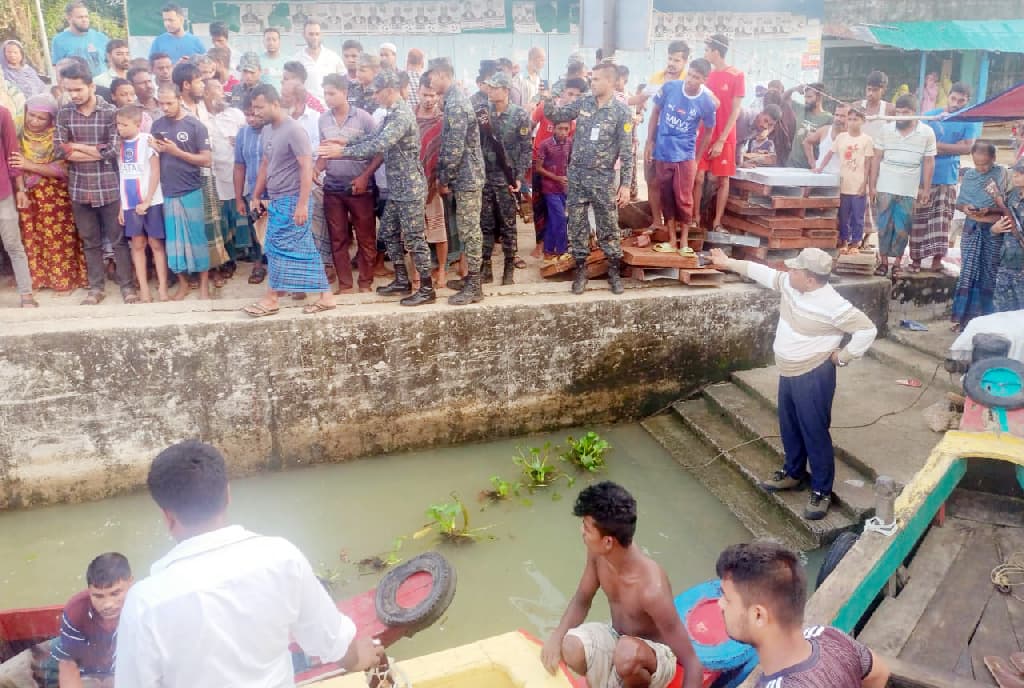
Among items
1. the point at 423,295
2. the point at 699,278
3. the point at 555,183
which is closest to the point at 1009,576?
the point at 699,278

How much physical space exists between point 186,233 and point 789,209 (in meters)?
5.43

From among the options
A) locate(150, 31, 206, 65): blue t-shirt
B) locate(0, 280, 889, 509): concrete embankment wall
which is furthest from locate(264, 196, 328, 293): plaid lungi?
locate(150, 31, 206, 65): blue t-shirt

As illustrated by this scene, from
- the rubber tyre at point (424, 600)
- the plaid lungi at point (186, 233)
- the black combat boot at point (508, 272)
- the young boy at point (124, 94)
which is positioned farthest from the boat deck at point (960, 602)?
the young boy at point (124, 94)

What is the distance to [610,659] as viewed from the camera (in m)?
3.25

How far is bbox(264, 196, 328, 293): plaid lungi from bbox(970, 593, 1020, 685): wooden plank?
16.0 feet

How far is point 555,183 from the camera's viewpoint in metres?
8.12

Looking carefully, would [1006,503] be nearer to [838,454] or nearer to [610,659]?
[838,454]

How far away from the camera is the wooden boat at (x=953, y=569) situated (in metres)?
3.62

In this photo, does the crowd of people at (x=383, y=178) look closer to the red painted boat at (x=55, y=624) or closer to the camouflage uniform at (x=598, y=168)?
the camouflage uniform at (x=598, y=168)

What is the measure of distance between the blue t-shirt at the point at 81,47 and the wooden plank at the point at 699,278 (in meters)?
6.55

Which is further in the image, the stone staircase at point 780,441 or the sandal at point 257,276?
the sandal at point 257,276

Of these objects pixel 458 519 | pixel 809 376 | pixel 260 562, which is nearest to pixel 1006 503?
pixel 809 376

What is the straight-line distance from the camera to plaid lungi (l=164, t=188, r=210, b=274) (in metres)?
6.76

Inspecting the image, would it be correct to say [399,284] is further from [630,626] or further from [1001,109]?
[1001,109]
